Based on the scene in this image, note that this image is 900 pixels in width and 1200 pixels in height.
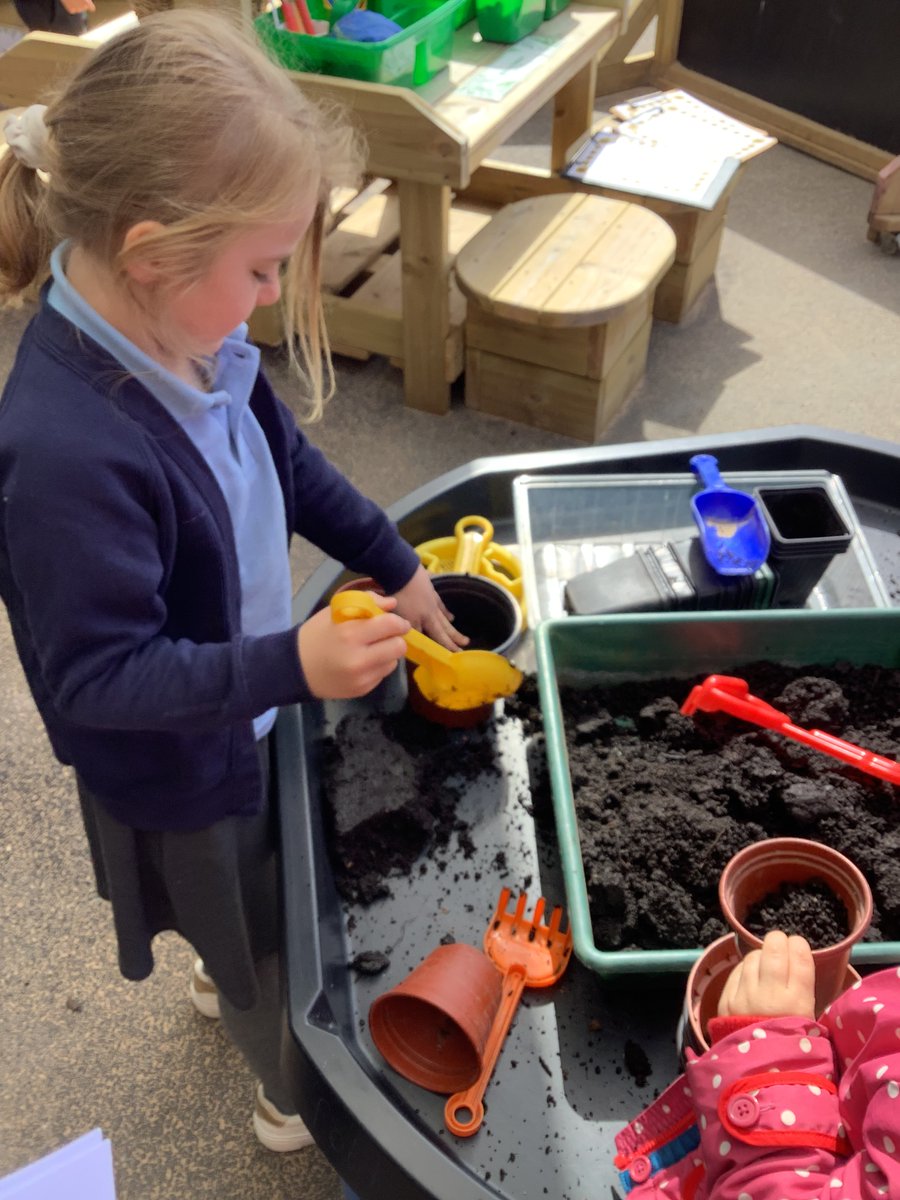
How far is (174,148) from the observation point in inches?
25.2

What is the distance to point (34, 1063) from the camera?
49.3 inches

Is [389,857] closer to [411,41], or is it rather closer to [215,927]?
[215,927]

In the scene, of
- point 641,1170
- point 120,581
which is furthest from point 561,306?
point 641,1170

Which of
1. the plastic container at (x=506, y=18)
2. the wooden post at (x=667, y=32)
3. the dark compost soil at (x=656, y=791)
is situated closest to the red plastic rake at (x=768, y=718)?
the dark compost soil at (x=656, y=791)

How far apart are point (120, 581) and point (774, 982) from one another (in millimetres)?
485

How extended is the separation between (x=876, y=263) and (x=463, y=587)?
7.60 ft

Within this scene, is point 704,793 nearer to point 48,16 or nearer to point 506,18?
point 506,18

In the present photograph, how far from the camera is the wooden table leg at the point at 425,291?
1.99 metres

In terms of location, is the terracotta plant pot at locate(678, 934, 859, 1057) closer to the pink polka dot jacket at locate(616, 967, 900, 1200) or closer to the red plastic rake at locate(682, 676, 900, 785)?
the pink polka dot jacket at locate(616, 967, 900, 1200)

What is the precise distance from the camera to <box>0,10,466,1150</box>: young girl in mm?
642

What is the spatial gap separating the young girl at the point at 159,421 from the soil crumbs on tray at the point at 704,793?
0.90ft

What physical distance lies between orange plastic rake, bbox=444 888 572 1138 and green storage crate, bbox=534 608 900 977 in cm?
15

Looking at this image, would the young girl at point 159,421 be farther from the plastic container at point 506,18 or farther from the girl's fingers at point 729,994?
the plastic container at point 506,18

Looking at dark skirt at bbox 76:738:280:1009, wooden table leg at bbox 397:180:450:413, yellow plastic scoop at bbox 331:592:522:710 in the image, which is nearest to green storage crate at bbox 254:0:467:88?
wooden table leg at bbox 397:180:450:413
